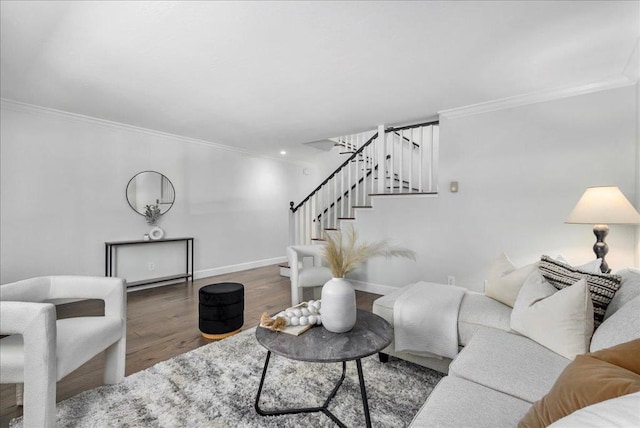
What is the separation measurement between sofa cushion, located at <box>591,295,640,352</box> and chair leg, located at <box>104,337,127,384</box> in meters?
2.59

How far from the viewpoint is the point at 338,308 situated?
165cm

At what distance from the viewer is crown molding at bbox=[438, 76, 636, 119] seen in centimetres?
278

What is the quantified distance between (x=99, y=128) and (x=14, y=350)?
3.39m

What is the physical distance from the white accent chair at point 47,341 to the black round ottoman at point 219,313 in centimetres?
79

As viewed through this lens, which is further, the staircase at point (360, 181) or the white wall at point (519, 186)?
the staircase at point (360, 181)

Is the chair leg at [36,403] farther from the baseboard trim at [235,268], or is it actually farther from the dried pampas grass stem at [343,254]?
the baseboard trim at [235,268]

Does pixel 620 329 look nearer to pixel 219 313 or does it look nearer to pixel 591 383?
pixel 591 383

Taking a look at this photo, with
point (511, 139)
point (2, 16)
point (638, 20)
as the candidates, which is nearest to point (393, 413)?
point (638, 20)

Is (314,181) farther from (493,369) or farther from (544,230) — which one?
(493,369)

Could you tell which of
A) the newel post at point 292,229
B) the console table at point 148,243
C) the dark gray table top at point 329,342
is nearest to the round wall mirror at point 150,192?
the console table at point 148,243

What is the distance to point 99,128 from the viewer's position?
396 cm

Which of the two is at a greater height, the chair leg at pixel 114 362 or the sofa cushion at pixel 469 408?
the sofa cushion at pixel 469 408

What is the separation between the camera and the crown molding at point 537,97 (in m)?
2.78

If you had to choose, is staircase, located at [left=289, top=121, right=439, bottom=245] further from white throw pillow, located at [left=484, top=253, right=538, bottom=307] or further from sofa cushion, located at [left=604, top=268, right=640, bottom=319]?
sofa cushion, located at [left=604, top=268, right=640, bottom=319]
